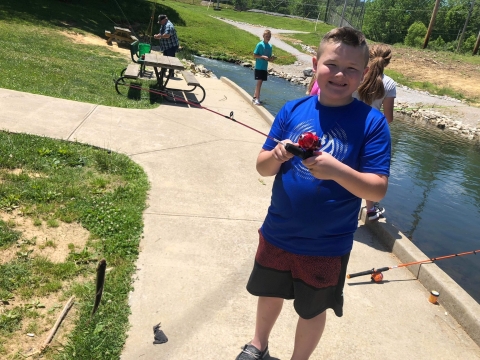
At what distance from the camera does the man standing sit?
37.1 ft

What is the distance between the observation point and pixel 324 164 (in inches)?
76.1

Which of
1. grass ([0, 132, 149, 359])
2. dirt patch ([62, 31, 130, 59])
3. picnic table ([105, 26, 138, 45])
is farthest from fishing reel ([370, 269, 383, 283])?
picnic table ([105, 26, 138, 45])

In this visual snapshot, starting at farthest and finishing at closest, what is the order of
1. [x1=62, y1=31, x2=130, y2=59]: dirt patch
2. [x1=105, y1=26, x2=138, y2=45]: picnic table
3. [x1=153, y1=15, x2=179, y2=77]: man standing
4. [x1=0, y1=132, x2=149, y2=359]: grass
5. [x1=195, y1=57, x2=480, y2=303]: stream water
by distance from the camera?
1. [x1=105, y1=26, x2=138, y2=45]: picnic table
2. [x1=62, y1=31, x2=130, y2=59]: dirt patch
3. [x1=153, y1=15, x2=179, y2=77]: man standing
4. [x1=195, y1=57, x2=480, y2=303]: stream water
5. [x1=0, y1=132, x2=149, y2=359]: grass

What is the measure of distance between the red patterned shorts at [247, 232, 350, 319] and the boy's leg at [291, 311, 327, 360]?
0.10 m

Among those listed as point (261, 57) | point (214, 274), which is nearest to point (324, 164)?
point (214, 274)

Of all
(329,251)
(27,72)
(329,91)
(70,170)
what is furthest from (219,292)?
(27,72)

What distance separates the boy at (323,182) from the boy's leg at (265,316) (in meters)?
0.14

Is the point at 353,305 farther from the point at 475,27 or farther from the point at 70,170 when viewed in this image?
the point at 475,27

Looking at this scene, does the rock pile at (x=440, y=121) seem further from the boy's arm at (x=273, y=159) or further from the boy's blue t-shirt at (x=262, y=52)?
the boy's arm at (x=273, y=159)

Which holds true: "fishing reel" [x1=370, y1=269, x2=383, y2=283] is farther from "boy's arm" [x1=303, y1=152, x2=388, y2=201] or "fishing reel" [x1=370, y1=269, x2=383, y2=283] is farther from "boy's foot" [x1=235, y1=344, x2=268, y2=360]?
"boy's arm" [x1=303, y1=152, x2=388, y2=201]

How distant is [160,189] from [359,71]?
3.16 meters

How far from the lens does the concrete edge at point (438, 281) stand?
330 cm

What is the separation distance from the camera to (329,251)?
2.21 meters

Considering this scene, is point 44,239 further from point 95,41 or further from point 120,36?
point 120,36
